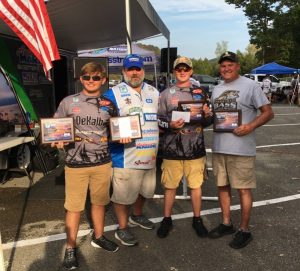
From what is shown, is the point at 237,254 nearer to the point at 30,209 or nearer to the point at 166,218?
the point at 166,218

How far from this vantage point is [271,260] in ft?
11.9

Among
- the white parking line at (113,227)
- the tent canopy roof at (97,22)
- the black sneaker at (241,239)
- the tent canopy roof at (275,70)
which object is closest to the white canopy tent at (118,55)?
the tent canopy roof at (97,22)

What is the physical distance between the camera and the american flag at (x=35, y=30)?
417 centimetres

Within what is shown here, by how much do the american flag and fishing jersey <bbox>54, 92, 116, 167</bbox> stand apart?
953mm

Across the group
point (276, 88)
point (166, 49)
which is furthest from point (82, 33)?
point (276, 88)

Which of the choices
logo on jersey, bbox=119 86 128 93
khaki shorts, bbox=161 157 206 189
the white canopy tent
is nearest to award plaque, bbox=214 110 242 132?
khaki shorts, bbox=161 157 206 189

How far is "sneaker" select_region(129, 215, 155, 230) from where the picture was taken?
441cm

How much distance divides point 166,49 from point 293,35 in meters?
31.4

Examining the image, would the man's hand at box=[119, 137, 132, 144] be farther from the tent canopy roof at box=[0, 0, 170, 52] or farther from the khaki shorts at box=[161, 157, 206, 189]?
the tent canopy roof at box=[0, 0, 170, 52]

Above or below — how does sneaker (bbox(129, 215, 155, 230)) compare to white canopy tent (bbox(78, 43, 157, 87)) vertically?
below

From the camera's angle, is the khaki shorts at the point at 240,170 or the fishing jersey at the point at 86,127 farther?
the khaki shorts at the point at 240,170

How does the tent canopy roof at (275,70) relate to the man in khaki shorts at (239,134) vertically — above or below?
above

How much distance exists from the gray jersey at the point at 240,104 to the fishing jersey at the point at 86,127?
119cm

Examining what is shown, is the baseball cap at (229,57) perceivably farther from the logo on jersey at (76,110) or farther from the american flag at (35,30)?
the american flag at (35,30)
